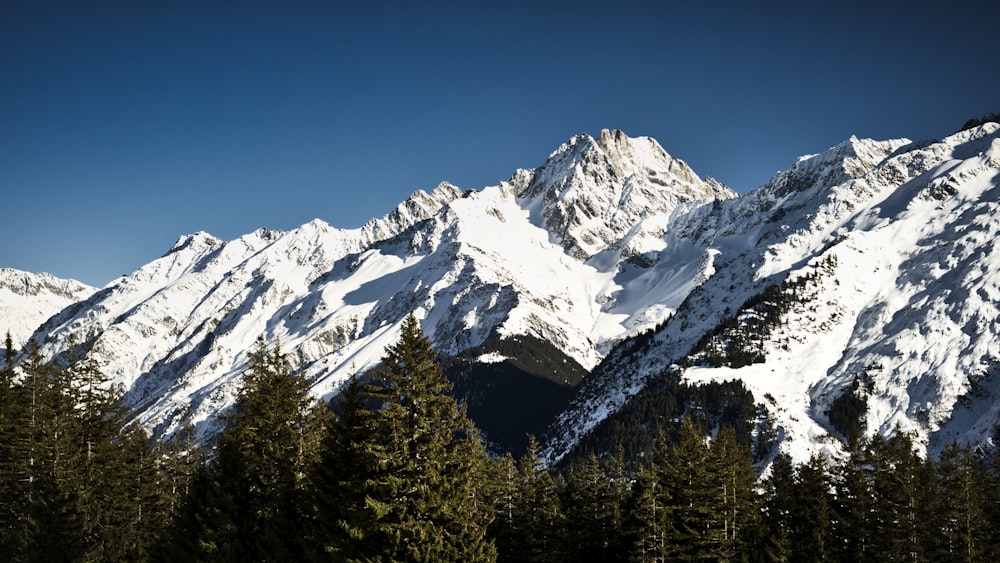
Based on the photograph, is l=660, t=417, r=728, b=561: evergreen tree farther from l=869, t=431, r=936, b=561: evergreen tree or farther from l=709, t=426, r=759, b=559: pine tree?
l=869, t=431, r=936, b=561: evergreen tree

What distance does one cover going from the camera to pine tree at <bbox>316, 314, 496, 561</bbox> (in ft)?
101

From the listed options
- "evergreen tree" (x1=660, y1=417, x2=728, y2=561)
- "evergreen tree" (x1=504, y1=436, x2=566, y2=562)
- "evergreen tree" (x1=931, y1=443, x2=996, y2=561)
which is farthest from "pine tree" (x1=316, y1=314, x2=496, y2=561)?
"evergreen tree" (x1=931, y1=443, x2=996, y2=561)

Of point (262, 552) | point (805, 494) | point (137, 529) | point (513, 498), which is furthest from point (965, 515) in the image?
point (137, 529)

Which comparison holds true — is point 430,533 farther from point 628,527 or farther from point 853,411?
point 853,411

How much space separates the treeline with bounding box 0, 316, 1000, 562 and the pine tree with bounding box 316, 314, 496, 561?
0.26ft

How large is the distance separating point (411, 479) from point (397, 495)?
0.83 m

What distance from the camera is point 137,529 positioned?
184 ft

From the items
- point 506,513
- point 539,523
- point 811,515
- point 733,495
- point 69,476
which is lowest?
point 539,523

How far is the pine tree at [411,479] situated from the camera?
30734 mm

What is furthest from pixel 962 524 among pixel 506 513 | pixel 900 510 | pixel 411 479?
pixel 411 479

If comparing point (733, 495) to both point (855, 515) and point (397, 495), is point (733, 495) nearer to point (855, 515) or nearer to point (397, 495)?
point (855, 515)

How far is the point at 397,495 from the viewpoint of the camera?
31.3 metres

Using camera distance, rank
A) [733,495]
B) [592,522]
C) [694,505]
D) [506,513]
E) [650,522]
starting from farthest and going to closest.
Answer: [506,513], [592,522], [733,495], [650,522], [694,505]

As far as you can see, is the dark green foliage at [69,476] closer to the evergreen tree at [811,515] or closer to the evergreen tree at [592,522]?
the evergreen tree at [592,522]
